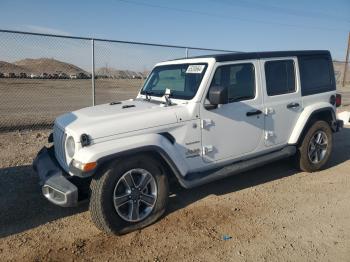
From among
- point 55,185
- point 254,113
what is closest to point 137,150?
point 55,185

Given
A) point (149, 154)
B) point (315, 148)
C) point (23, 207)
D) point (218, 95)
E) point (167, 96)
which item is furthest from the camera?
point (315, 148)

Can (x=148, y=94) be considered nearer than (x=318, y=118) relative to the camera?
Yes

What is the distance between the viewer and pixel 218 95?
4.16 meters

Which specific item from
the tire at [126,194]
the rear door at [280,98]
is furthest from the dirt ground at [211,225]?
the rear door at [280,98]

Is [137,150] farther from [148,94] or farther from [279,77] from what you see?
[279,77]

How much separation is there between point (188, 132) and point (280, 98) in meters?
1.84

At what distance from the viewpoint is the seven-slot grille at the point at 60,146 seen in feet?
13.2

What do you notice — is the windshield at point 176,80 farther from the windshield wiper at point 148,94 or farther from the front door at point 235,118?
the front door at point 235,118

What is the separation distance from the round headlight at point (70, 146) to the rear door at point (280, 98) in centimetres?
277

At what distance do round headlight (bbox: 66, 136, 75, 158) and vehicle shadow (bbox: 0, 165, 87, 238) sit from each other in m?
0.92

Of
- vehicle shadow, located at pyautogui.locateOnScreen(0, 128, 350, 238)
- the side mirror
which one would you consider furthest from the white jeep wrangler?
vehicle shadow, located at pyautogui.locateOnScreen(0, 128, 350, 238)

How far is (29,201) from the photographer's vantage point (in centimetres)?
455

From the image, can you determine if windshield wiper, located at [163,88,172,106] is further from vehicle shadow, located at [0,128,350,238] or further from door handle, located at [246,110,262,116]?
vehicle shadow, located at [0,128,350,238]

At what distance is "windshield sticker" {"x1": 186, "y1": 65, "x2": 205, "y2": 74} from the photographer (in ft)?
14.9
